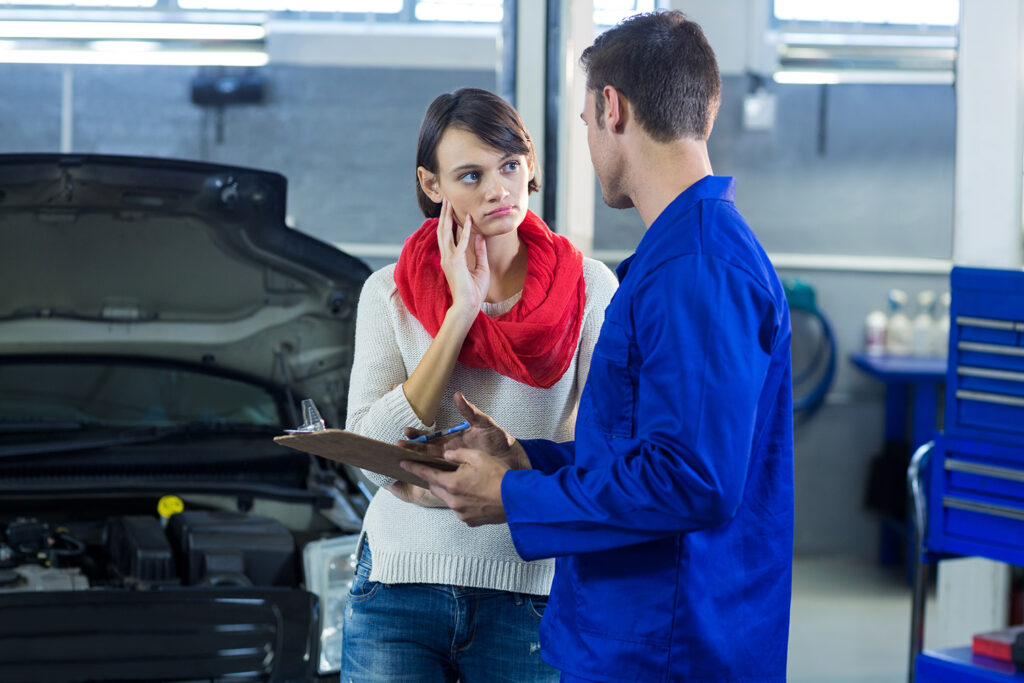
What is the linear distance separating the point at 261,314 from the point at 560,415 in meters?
1.18

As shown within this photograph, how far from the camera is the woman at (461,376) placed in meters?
1.32

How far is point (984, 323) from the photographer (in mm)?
2023

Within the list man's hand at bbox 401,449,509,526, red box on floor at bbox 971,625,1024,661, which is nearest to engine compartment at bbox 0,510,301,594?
man's hand at bbox 401,449,509,526

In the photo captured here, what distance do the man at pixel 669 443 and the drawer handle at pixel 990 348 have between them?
104 cm

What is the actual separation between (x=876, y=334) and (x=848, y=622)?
1.51 meters

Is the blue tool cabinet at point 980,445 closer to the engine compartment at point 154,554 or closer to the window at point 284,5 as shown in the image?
the engine compartment at point 154,554

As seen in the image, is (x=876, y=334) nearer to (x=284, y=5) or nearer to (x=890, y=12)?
(x=890, y=12)

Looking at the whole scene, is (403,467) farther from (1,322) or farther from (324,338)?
(1,322)

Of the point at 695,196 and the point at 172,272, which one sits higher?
the point at 695,196

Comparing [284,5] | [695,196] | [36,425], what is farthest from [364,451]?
[284,5]

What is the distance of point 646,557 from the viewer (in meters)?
1.08

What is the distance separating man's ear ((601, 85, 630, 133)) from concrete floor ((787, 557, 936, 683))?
2.93 meters

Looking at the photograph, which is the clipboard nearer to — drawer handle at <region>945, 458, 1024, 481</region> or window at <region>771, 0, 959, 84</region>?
drawer handle at <region>945, 458, 1024, 481</region>

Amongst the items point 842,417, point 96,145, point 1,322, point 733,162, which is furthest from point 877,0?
point 1,322
